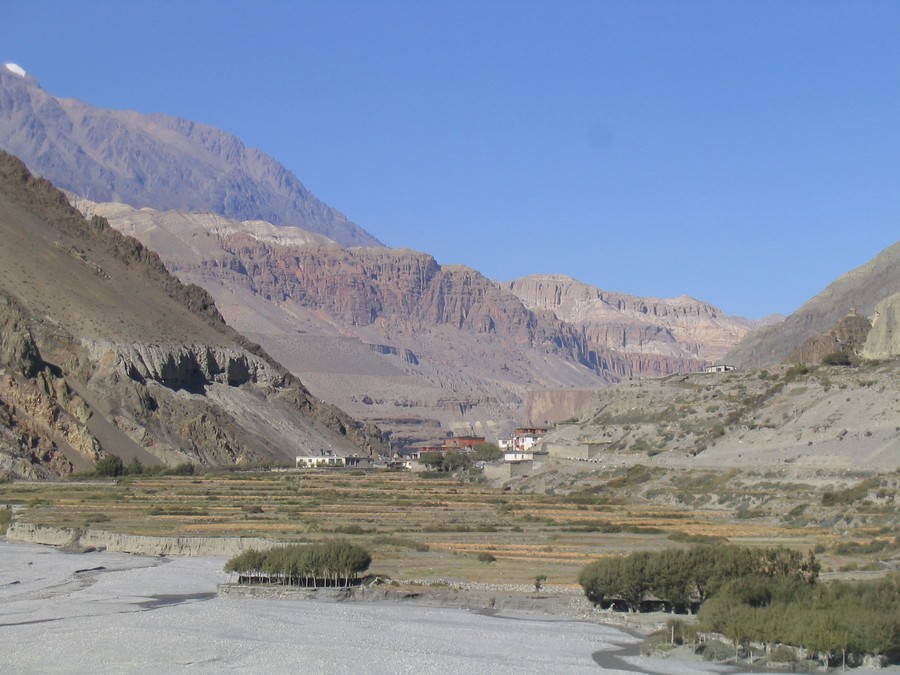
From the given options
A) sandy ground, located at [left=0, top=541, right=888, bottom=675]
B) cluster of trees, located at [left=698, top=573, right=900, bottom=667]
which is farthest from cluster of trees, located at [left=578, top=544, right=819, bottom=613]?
sandy ground, located at [left=0, top=541, right=888, bottom=675]

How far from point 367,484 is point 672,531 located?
53.0 metres

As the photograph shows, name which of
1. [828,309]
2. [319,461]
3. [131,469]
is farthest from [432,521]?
[828,309]

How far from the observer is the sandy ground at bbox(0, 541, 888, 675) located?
1367 inches

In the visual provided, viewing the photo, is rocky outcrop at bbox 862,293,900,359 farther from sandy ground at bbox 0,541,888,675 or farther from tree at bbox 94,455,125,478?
sandy ground at bbox 0,541,888,675

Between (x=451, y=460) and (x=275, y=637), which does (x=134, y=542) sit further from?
(x=451, y=460)

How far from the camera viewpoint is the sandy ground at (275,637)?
34719mm

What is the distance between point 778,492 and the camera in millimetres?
78812

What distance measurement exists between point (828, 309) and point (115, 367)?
82711 mm

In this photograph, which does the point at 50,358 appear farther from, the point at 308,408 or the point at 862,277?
the point at 862,277

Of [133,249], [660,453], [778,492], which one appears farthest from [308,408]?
[778,492]

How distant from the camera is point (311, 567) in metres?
48.1

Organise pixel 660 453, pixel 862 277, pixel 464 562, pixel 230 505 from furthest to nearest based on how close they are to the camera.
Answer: pixel 862 277 < pixel 660 453 < pixel 230 505 < pixel 464 562

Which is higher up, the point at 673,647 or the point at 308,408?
the point at 308,408

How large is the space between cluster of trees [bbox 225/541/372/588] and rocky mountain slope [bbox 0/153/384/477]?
233 ft
